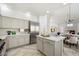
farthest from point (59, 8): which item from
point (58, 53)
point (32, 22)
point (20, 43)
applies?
point (20, 43)

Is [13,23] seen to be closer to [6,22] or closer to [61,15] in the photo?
[6,22]

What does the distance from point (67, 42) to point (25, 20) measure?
11.0ft

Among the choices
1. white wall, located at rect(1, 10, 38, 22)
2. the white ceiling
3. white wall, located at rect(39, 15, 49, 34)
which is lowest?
white wall, located at rect(39, 15, 49, 34)

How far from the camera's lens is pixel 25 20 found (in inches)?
207

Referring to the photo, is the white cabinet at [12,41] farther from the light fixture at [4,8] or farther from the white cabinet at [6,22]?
the light fixture at [4,8]

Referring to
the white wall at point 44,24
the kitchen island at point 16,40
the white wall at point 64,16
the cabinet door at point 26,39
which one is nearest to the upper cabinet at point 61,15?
the white wall at point 64,16

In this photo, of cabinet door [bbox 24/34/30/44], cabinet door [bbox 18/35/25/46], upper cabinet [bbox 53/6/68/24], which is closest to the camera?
upper cabinet [bbox 53/6/68/24]

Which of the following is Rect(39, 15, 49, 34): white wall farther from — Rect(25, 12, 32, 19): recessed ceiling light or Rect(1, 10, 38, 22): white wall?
Rect(25, 12, 32, 19): recessed ceiling light

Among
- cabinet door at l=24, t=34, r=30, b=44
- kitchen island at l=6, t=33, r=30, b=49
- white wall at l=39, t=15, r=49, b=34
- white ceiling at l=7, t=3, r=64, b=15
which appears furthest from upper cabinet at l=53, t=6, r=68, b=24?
cabinet door at l=24, t=34, r=30, b=44

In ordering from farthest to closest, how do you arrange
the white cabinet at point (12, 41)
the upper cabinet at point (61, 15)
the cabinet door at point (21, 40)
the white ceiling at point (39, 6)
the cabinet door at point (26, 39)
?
1. the cabinet door at point (26, 39)
2. the cabinet door at point (21, 40)
3. the white cabinet at point (12, 41)
4. the white ceiling at point (39, 6)
5. the upper cabinet at point (61, 15)

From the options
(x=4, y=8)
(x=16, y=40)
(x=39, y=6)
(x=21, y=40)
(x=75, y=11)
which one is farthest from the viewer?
(x=21, y=40)

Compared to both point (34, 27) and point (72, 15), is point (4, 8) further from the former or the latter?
point (72, 15)

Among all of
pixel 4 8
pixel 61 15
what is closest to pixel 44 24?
pixel 61 15

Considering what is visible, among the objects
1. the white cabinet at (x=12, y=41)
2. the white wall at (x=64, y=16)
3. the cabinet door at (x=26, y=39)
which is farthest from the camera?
the cabinet door at (x=26, y=39)
